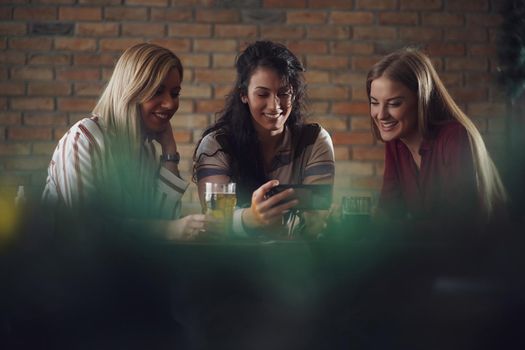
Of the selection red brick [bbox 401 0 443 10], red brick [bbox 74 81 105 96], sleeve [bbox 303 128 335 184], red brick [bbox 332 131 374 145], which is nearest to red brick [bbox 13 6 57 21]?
red brick [bbox 74 81 105 96]

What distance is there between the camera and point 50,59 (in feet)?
10.2

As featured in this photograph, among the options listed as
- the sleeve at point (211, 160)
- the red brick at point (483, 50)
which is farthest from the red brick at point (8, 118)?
the red brick at point (483, 50)

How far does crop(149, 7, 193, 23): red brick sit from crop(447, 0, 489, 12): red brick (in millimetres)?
1233

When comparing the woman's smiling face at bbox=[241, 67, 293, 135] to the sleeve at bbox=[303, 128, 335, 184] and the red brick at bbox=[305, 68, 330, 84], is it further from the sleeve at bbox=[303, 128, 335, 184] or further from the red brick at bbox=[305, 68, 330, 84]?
the red brick at bbox=[305, 68, 330, 84]

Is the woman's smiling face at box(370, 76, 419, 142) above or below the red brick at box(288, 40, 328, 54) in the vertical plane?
below

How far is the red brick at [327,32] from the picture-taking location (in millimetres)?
3143

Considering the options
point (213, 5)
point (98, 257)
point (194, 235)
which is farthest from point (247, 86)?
point (98, 257)

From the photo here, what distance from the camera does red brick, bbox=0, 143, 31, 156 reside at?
3.12m

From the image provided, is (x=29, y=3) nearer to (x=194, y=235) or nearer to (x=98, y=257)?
(x=194, y=235)

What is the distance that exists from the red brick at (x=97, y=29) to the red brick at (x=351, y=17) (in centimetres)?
102

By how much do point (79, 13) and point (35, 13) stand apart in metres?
0.20

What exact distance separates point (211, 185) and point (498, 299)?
76 centimetres

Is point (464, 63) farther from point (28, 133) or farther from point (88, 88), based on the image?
point (28, 133)

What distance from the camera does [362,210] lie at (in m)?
1.60
